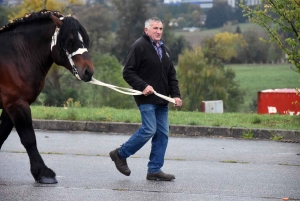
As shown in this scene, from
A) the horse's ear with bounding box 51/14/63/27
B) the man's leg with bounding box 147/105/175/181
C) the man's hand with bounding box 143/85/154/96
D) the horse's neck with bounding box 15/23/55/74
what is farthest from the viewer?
the man's leg with bounding box 147/105/175/181

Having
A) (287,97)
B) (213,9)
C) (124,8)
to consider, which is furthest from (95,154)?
(213,9)

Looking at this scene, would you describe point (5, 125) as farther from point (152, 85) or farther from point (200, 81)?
point (200, 81)

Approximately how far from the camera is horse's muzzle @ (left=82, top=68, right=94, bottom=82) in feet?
28.3

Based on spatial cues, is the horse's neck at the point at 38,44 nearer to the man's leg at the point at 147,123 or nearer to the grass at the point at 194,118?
the man's leg at the point at 147,123

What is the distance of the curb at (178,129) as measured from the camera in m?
14.2

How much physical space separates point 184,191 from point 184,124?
6.50 meters

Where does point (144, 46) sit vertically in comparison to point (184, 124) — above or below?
above

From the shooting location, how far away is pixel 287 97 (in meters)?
31.6

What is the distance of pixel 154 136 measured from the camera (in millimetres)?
9539

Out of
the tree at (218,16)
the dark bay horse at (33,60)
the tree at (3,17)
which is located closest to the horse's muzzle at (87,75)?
the dark bay horse at (33,60)

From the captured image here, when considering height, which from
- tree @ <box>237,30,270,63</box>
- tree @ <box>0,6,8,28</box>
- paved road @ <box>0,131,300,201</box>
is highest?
paved road @ <box>0,131,300,201</box>

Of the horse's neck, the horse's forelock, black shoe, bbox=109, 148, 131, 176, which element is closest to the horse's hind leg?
the horse's neck

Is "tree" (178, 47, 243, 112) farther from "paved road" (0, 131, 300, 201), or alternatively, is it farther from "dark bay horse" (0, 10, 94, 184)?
"dark bay horse" (0, 10, 94, 184)

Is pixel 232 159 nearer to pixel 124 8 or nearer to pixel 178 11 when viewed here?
pixel 124 8
